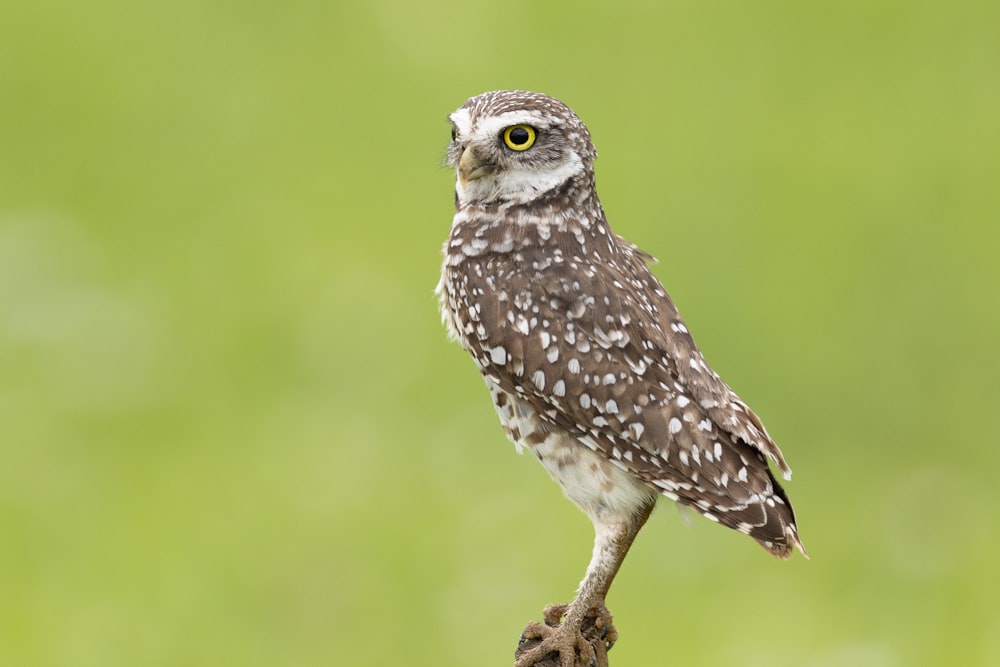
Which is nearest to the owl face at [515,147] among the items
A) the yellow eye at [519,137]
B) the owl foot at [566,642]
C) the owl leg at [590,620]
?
the yellow eye at [519,137]

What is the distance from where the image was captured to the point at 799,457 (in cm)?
1109

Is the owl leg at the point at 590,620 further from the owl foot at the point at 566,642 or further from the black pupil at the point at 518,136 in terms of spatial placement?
the black pupil at the point at 518,136

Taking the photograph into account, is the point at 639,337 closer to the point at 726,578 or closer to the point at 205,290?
the point at 726,578

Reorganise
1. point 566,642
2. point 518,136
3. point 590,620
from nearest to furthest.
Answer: point 518,136
point 566,642
point 590,620

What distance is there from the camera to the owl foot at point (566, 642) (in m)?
6.22

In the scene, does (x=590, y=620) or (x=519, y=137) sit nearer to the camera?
(x=519, y=137)

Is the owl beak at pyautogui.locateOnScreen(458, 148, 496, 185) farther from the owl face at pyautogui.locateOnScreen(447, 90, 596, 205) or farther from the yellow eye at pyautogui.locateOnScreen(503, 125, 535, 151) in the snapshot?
the yellow eye at pyautogui.locateOnScreen(503, 125, 535, 151)

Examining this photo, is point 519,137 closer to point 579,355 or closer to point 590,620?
point 579,355

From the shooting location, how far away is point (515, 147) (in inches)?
241

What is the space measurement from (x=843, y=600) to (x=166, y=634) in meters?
3.64

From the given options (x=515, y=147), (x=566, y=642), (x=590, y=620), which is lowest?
(x=566, y=642)

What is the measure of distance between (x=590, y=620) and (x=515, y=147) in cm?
163

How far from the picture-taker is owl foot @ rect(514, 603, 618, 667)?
6223 mm

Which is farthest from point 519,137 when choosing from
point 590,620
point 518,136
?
point 590,620
